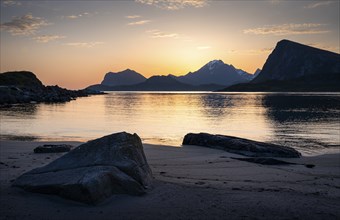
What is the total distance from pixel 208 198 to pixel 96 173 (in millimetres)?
2890

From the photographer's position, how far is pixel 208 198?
800 centimetres

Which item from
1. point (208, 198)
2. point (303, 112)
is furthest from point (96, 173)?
point (303, 112)

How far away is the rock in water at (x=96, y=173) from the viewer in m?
7.51

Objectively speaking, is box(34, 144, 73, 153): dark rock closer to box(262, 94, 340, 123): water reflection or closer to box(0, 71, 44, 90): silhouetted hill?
box(262, 94, 340, 123): water reflection

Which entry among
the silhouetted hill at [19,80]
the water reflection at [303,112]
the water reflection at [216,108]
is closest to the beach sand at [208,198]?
the water reflection at [303,112]

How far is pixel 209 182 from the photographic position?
9.74 metres

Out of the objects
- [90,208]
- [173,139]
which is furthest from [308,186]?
[173,139]

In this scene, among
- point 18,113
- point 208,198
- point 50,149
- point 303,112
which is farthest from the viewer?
point 303,112

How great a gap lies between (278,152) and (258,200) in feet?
30.4

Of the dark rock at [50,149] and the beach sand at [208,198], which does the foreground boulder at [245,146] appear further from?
the dark rock at [50,149]

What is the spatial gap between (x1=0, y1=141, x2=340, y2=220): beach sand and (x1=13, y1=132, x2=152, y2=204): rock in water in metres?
0.21

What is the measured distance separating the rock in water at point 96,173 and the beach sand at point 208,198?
212mm

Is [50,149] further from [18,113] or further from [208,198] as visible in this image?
[18,113]

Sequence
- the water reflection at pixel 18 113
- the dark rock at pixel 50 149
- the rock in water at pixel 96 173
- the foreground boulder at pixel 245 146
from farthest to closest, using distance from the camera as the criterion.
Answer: the water reflection at pixel 18 113
the foreground boulder at pixel 245 146
the dark rock at pixel 50 149
the rock in water at pixel 96 173
